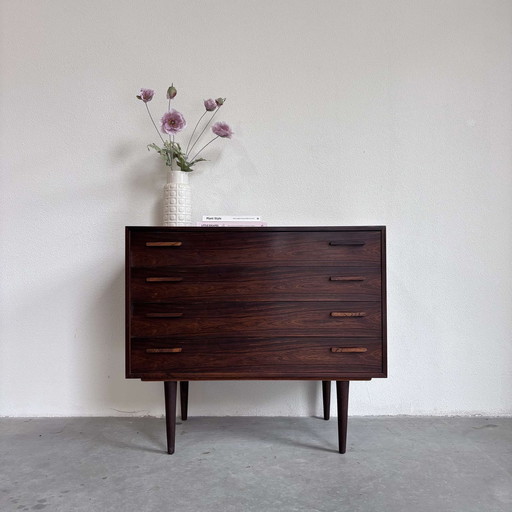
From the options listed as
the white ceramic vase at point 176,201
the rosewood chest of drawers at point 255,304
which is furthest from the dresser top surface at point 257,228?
the white ceramic vase at point 176,201

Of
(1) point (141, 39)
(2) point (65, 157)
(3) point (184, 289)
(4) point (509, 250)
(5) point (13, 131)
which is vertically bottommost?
(3) point (184, 289)

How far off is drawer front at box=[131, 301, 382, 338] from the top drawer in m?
0.16

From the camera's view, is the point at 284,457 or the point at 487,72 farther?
the point at 487,72

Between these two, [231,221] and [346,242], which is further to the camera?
[231,221]

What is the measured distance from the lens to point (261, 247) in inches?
57.4

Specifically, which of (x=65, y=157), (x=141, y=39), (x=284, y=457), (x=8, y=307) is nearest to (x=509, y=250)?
(x=284, y=457)

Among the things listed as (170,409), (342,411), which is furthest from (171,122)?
Answer: (342,411)

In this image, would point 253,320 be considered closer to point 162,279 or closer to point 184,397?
point 162,279

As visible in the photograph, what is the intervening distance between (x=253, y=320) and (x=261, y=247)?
0.27 metres

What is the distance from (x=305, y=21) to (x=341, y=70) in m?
0.29

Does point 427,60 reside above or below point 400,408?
above

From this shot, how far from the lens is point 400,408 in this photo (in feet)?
6.15

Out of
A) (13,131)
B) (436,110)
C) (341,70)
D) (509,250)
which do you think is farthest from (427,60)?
(13,131)

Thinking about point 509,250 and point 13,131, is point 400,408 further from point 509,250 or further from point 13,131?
point 13,131
